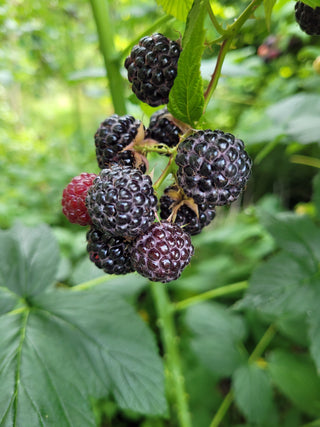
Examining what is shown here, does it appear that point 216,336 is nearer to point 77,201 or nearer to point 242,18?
point 77,201

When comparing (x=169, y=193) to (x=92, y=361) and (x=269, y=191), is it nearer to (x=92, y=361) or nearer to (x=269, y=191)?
(x=92, y=361)

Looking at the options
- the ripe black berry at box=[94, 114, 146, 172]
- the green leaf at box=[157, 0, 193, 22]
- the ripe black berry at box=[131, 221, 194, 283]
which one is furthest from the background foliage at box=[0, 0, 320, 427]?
the ripe black berry at box=[131, 221, 194, 283]

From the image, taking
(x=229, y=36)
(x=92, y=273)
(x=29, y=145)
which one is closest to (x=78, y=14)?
(x=29, y=145)

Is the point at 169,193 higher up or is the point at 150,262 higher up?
the point at 169,193

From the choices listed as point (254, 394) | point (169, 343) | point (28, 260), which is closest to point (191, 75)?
point (28, 260)

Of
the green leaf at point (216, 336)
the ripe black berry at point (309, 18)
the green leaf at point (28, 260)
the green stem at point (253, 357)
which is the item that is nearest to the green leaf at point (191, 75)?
the ripe black berry at point (309, 18)
